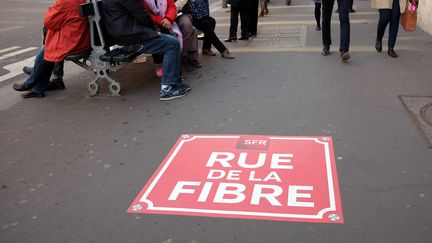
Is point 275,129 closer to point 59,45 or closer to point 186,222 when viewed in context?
point 186,222

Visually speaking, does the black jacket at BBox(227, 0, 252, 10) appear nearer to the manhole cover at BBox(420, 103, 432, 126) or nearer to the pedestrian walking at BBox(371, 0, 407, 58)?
the pedestrian walking at BBox(371, 0, 407, 58)

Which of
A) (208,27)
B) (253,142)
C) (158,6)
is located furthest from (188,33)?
(253,142)

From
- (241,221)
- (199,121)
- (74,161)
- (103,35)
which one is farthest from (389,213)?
(103,35)

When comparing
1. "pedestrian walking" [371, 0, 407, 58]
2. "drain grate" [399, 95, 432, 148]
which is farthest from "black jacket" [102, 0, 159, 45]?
"pedestrian walking" [371, 0, 407, 58]

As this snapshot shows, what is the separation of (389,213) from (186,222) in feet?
4.33

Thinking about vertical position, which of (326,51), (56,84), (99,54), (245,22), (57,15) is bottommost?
(56,84)

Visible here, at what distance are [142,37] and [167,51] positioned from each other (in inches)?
13.8

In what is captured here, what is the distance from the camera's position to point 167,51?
17.5 feet

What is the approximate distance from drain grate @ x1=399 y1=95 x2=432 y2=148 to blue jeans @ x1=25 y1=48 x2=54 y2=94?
444 cm

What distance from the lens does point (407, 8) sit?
6441 millimetres

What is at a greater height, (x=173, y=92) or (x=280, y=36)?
(x=280, y=36)

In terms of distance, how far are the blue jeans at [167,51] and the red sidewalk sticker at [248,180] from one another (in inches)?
58.1

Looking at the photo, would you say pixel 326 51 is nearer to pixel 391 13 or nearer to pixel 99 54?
pixel 391 13

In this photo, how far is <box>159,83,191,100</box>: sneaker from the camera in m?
5.25
